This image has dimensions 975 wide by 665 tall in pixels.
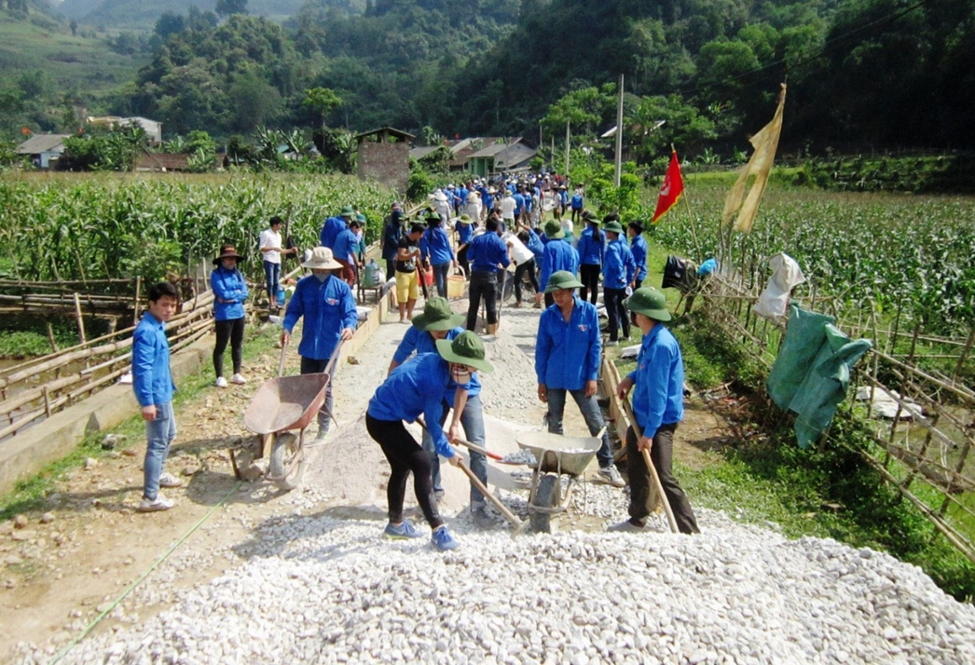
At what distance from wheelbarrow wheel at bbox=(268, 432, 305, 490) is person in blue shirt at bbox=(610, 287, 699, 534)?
2.76m

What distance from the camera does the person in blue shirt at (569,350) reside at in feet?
18.7

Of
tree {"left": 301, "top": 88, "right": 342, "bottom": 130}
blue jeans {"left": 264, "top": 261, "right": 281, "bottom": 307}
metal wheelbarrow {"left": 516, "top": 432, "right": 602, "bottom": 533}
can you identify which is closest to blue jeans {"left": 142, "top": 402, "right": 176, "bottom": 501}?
metal wheelbarrow {"left": 516, "top": 432, "right": 602, "bottom": 533}

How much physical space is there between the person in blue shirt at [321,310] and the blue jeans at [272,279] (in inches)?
221

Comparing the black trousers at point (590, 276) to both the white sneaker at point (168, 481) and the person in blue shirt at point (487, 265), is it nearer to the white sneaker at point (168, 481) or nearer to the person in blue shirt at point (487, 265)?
the person in blue shirt at point (487, 265)

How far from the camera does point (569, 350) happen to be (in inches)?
225

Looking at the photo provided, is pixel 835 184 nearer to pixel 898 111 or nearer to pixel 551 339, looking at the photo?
pixel 898 111

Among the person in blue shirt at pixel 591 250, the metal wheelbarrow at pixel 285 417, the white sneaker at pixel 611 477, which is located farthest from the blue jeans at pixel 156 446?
the person in blue shirt at pixel 591 250

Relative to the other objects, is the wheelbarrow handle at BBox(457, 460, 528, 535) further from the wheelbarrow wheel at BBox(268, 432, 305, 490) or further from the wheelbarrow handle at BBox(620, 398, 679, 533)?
the wheelbarrow wheel at BBox(268, 432, 305, 490)

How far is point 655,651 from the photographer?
3328 millimetres

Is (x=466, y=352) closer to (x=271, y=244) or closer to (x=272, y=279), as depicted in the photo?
(x=271, y=244)

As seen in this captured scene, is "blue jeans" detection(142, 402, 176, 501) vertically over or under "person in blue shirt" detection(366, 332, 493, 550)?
under

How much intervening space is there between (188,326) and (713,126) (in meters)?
53.4

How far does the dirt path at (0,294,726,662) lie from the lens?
4.45 metres

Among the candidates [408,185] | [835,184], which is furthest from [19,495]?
[835,184]
